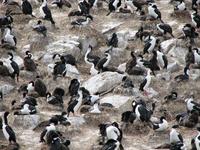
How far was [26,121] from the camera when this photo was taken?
28.4 metres

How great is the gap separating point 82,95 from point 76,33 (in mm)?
7671

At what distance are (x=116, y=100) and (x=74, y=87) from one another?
1.92 metres

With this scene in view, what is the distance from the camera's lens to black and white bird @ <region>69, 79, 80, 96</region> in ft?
101

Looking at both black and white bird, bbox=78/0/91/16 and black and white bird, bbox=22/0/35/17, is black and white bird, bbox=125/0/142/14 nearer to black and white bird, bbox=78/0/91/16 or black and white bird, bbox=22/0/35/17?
black and white bird, bbox=78/0/91/16

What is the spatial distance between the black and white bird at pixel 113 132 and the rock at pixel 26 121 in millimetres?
3074

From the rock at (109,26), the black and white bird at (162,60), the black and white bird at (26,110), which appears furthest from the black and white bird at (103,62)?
the black and white bird at (26,110)

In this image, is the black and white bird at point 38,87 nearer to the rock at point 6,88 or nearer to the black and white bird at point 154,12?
the rock at point 6,88

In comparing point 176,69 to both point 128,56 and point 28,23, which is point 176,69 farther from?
point 28,23

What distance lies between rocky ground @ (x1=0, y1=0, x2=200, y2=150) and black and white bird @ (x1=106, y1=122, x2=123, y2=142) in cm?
53

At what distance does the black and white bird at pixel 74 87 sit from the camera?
30922 mm

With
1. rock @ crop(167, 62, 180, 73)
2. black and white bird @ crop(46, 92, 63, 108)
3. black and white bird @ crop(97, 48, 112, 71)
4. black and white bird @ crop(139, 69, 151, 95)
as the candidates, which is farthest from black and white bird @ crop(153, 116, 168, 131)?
black and white bird @ crop(97, 48, 112, 71)

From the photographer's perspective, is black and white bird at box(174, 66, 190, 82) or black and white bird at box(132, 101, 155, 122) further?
black and white bird at box(174, 66, 190, 82)

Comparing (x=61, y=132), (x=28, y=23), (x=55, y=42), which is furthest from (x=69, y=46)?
(x=61, y=132)

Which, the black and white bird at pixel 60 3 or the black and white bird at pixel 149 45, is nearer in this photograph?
the black and white bird at pixel 149 45
